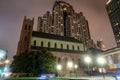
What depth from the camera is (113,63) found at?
4303 centimetres

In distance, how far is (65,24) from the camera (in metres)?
136

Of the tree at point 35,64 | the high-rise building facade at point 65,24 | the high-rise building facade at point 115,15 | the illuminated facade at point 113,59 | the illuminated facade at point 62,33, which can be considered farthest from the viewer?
the high-rise building facade at point 65,24

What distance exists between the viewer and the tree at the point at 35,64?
33.2 meters

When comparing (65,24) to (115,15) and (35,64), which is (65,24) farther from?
(35,64)

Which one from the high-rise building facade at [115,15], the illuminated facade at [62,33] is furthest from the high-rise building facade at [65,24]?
the high-rise building facade at [115,15]

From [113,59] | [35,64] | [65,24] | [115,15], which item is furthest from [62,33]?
[35,64]

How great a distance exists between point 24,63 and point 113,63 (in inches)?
1342

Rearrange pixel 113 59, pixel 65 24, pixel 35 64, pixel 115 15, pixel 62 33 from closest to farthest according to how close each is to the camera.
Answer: pixel 35 64, pixel 113 59, pixel 115 15, pixel 62 33, pixel 65 24

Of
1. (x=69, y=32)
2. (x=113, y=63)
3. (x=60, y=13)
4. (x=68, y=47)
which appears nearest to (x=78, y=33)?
(x=69, y=32)

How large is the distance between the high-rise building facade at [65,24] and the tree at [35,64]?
89.9 meters

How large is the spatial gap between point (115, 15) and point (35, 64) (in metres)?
120

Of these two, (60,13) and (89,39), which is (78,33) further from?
(60,13)

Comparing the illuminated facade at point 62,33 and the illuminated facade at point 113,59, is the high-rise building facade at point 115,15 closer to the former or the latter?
the illuminated facade at point 62,33

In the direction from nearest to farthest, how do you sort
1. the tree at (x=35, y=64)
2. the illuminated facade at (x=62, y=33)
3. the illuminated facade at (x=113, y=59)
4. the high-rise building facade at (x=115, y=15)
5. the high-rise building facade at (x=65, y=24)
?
the tree at (x=35, y=64), the illuminated facade at (x=113, y=59), the illuminated facade at (x=62, y=33), the high-rise building facade at (x=115, y=15), the high-rise building facade at (x=65, y=24)
